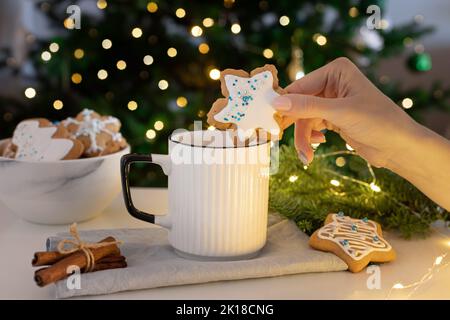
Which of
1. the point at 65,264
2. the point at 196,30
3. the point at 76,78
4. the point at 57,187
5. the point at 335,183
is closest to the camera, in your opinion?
the point at 65,264

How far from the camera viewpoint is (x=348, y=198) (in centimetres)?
107

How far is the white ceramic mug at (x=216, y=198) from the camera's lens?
826 mm

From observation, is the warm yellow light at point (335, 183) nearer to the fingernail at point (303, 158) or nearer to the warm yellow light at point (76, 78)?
the fingernail at point (303, 158)

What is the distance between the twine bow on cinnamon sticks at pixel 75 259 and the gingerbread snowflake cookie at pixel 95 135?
250 mm

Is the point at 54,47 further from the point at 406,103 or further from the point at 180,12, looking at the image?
the point at 406,103

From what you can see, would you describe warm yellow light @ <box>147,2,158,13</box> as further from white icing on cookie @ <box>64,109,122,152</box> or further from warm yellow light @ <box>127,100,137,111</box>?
white icing on cookie @ <box>64,109,122,152</box>

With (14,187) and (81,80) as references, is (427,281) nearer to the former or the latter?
(14,187)

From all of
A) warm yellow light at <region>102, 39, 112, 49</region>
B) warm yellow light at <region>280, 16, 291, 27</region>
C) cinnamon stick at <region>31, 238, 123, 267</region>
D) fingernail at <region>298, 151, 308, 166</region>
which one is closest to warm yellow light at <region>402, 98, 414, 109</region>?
warm yellow light at <region>280, 16, 291, 27</region>

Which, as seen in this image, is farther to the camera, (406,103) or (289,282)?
(406,103)

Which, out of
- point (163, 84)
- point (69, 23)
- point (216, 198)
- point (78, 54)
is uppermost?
point (69, 23)

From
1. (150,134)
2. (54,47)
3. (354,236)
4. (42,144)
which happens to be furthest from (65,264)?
(54,47)

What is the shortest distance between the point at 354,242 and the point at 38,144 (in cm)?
54

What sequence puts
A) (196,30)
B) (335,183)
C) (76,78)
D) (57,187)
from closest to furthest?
(57,187) < (335,183) < (196,30) < (76,78)
